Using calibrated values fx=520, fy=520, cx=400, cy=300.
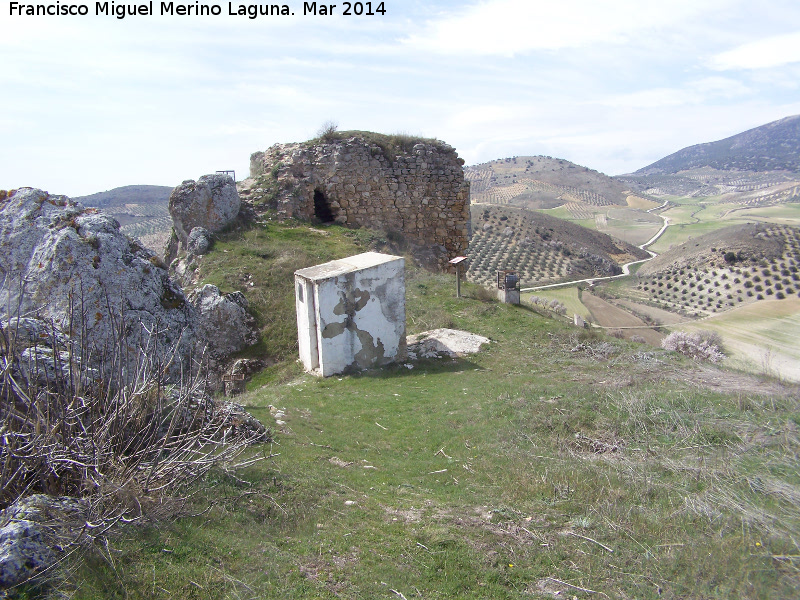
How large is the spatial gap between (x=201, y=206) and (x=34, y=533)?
16582 mm

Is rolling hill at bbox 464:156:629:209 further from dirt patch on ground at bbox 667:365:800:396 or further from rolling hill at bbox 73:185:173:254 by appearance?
dirt patch on ground at bbox 667:365:800:396

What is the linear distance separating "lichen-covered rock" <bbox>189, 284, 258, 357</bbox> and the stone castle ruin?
7886mm

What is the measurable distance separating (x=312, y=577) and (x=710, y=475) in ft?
12.4

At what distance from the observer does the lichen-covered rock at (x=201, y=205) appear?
18000mm

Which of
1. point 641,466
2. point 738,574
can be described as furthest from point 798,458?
point 738,574

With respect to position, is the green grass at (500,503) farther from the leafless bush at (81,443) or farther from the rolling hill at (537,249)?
the rolling hill at (537,249)

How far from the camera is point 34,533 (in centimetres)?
286

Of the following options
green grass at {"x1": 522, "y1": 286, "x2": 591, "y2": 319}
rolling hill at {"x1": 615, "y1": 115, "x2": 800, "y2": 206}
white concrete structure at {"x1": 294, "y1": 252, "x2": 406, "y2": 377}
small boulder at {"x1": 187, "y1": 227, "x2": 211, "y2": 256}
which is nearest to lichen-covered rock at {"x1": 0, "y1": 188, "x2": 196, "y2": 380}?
white concrete structure at {"x1": 294, "y1": 252, "x2": 406, "y2": 377}

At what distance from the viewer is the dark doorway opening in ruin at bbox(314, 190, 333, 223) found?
21.2 metres

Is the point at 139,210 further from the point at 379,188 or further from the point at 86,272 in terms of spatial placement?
the point at 86,272

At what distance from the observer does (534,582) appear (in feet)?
12.3

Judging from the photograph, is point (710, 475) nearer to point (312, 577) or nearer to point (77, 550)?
point (312, 577)

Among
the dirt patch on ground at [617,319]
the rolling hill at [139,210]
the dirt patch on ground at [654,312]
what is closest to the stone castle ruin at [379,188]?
the dirt patch on ground at [617,319]

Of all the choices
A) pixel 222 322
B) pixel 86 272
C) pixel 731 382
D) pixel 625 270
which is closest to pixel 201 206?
pixel 222 322
